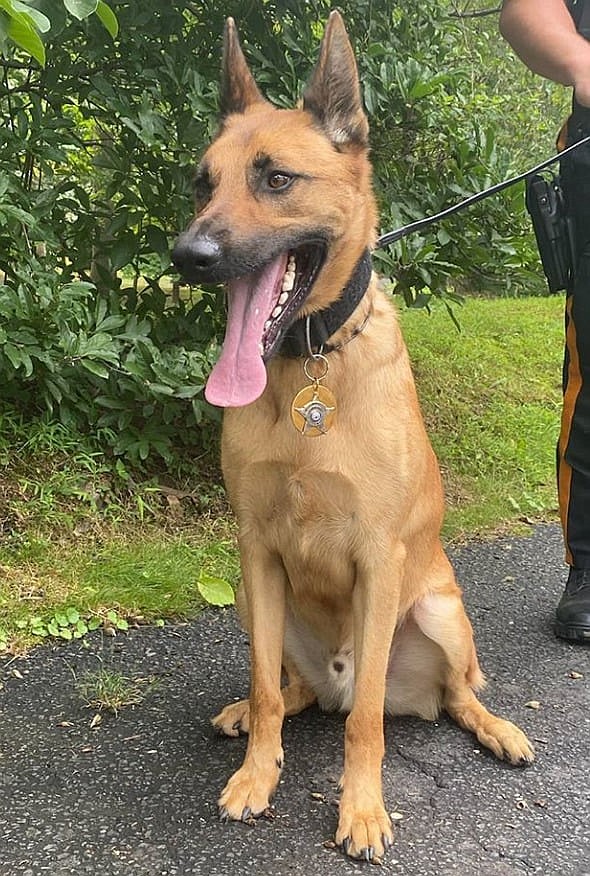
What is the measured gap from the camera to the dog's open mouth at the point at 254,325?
7.41 ft

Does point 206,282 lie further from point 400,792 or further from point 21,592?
point 21,592

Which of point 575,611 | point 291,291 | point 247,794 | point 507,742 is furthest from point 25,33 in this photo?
point 575,611

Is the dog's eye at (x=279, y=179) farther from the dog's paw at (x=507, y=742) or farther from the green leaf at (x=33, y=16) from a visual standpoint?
the dog's paw at (x=507, y=742)

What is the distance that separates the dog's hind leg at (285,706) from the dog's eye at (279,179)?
1508 millimetres

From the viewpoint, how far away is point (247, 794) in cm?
239

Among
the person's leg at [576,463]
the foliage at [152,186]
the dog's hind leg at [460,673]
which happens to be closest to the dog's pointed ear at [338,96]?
the person's leg at [576,463]

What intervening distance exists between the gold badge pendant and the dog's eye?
50 centimetres

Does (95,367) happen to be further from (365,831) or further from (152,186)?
(365,831)

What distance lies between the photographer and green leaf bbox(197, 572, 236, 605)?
373 cm

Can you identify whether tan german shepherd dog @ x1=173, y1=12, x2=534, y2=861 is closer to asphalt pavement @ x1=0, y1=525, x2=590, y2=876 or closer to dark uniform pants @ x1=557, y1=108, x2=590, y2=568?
asphalt pavement @ x1=0, y1=525, x2=590, y2=876

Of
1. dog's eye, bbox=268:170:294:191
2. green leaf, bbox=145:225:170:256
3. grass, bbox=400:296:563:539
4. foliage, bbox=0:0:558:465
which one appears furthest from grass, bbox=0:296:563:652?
dog's eye, bbox=268:170:294:191

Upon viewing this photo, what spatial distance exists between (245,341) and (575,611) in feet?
6.50

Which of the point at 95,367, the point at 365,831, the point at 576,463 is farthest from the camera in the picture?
the point at 95,367

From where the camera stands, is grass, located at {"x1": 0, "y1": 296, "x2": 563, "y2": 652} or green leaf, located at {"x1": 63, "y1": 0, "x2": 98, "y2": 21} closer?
green leaf, located at {"x1": 63, "y1": 0, "x2": 98, "y2": 21}
